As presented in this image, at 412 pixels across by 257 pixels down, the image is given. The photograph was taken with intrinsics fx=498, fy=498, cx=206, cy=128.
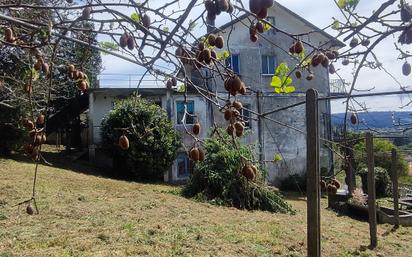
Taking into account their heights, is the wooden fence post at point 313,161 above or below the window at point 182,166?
above

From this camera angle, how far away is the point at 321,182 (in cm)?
304

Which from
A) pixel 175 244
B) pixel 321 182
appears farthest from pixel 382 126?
pixel 175 244

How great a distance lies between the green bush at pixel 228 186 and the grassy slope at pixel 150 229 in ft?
2.20

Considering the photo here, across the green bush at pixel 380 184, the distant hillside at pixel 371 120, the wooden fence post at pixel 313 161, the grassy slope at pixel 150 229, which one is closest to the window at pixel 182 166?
the green bush at pixel 380 184

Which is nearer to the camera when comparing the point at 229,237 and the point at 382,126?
the point at 382,126

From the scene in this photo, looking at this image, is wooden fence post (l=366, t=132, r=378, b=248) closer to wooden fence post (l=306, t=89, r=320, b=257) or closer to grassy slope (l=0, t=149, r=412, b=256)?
grassy slope (l=0, t=149, r=412, b=256)

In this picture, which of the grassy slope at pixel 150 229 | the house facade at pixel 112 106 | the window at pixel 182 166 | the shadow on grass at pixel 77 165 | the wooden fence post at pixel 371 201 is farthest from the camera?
the window at pixel 182 166

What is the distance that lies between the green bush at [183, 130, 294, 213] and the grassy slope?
670 mm

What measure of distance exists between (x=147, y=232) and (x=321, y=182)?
4.00 meters

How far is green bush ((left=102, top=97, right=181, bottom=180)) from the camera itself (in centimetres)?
1574

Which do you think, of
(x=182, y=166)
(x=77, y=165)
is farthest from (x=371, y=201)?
(x=77, y=165)

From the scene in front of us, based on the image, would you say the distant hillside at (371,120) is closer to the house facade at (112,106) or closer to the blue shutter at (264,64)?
the house facade at (112,106)

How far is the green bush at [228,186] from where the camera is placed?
35.3 feet

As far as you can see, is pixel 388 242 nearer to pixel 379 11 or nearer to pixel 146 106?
pixel 379 11
